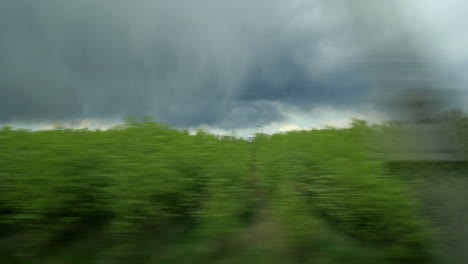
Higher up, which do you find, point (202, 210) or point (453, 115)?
point (453, 115)

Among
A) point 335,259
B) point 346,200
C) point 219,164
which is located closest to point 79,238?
point 219,164

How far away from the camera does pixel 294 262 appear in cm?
295

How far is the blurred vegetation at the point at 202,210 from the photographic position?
2.96m

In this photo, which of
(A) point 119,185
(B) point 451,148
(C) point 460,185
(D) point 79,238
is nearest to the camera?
(B) point 451,148

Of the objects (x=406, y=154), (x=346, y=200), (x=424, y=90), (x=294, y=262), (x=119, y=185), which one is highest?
(x=424, y=90)

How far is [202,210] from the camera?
3.53 metres

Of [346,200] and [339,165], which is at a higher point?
[339,165]

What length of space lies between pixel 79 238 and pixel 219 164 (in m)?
1.68

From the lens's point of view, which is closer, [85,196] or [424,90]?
[424,90]

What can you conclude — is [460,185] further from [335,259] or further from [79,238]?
[79,238]

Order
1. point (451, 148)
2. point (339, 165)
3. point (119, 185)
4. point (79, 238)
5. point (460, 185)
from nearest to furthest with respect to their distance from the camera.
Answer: point (451, 148) < point (460, 185) < point (119, 185) < point (79, 238) < point (339, 165)

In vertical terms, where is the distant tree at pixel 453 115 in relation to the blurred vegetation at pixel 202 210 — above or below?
above

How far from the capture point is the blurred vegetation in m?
2.96

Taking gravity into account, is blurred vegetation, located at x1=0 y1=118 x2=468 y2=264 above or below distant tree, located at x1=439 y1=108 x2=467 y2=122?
below
